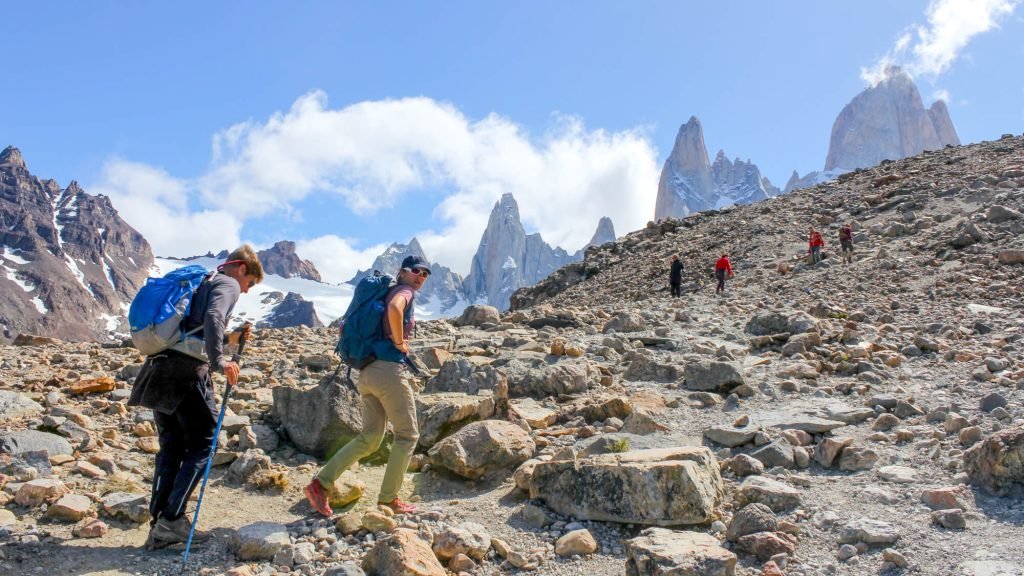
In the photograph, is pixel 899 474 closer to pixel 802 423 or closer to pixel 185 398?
pixel 802 423

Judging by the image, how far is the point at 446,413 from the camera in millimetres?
7453

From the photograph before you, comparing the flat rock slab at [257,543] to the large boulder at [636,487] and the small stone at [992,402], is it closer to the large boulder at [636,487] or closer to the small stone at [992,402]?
the large boulder at [636,487]

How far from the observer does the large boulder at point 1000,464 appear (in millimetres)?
5141

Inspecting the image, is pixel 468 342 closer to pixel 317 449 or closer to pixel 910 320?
pixel 317 449

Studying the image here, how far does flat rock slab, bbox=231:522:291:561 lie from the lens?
4.89m

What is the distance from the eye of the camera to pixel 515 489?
242 inches

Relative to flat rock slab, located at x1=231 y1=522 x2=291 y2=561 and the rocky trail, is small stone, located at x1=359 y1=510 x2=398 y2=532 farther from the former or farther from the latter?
flat rock slab, located at x1=231 y1=522 x2=291 y2=561

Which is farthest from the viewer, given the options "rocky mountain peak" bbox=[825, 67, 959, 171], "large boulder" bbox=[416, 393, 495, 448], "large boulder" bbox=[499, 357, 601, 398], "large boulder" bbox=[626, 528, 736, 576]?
"rocky mountain peak" bbox=[825, 67, 959, 171]

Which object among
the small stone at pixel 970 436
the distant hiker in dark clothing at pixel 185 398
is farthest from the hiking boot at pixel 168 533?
the small stone at pixel 970 436

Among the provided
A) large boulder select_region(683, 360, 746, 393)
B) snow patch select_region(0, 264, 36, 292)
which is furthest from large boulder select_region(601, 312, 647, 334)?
snow patch select_region(0, 264, 36, 292)

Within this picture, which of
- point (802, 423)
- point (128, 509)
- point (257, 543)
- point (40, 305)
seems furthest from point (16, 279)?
point (802, 423)

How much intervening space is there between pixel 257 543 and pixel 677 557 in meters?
3.09

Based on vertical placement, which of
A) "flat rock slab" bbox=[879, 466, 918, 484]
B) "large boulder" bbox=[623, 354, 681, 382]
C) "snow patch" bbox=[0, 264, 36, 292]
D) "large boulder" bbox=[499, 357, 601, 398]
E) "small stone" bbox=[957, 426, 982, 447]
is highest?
"snow patch" bbox=[0, 264, 36, 292]

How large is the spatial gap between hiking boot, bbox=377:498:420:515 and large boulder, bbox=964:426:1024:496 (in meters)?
4.72
